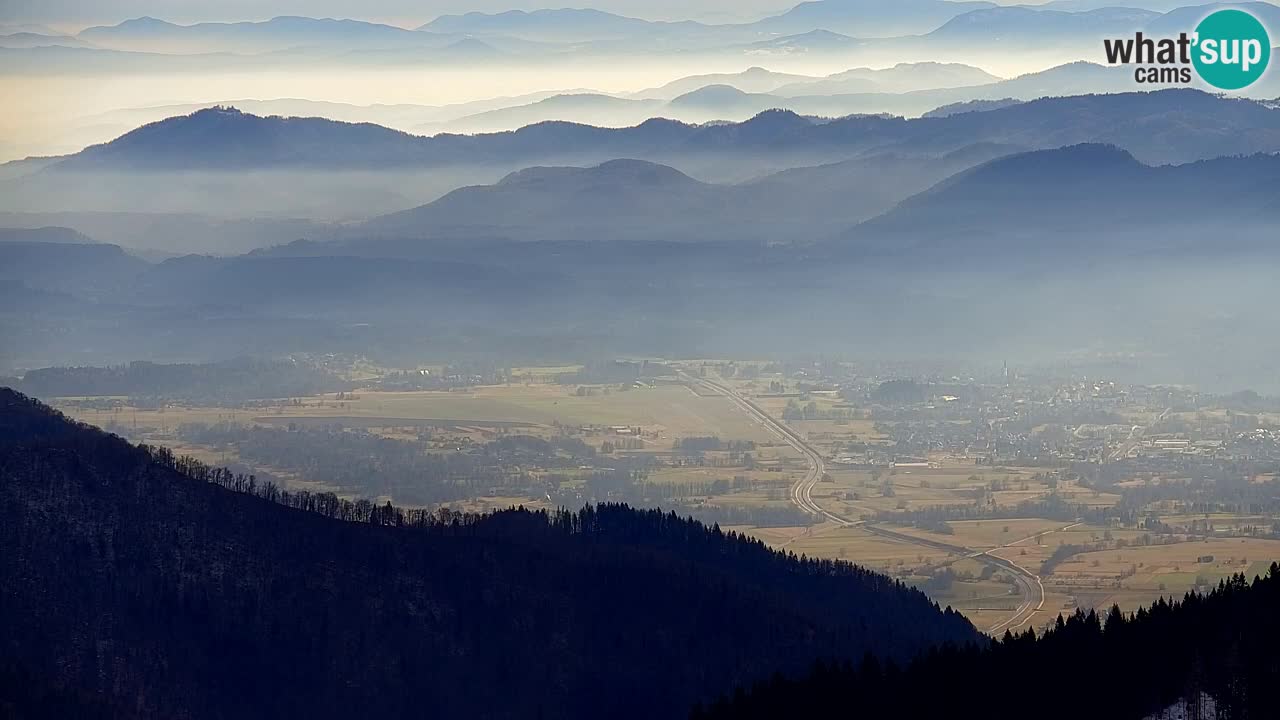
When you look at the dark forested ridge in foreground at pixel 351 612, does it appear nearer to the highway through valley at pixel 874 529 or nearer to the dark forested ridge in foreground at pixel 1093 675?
the highway through valley at pixel 874 529

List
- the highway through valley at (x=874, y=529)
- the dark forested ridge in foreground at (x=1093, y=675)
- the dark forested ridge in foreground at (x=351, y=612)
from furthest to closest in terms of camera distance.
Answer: the highway through valley at (x=874, y=529), the dark forested ridge in foreground at (x=351, y=612), the dark forested ridge in foreground at (x=1093, y=675)

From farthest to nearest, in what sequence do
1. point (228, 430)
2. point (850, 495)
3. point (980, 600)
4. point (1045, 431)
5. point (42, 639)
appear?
point (1045, 431), point (228, 430), point (850, 495), point (980, 600), point (42, 639)

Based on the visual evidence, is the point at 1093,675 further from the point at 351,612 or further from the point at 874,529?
the point at 874,529

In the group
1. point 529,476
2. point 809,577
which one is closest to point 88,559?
point 809,577

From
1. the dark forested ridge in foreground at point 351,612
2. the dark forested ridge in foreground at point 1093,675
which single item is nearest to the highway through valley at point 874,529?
the dark forested ridge in foreground at point 351,612

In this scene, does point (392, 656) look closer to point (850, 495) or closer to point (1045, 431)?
point (850, 495)

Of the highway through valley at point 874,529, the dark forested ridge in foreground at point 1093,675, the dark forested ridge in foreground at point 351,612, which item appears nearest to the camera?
the dark forested ridge in foreground at point 1093,675

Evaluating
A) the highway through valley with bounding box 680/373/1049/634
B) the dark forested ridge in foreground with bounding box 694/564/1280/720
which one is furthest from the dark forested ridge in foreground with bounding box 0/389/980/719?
the dark forested ridge in foreground with bounding box 694/564/1280/720
